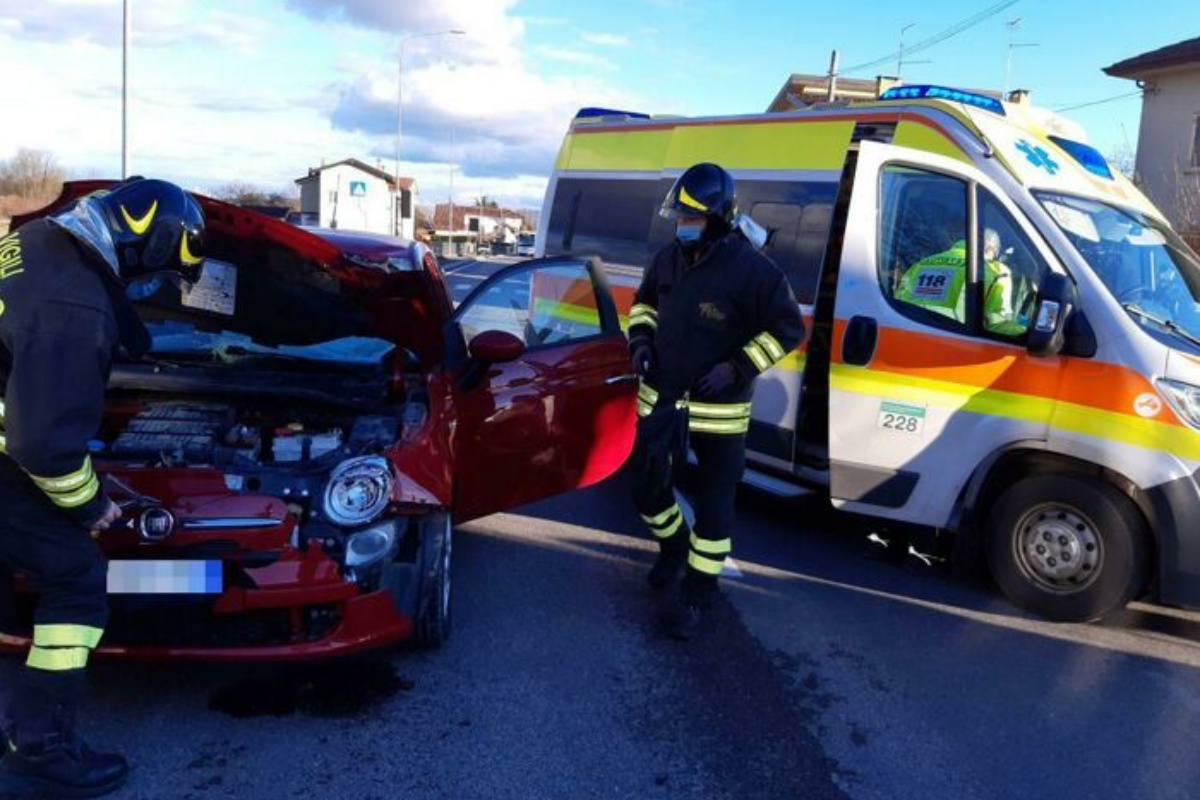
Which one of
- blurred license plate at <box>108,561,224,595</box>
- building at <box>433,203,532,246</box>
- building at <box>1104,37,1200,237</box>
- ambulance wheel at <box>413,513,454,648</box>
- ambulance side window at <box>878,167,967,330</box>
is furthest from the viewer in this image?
building at <box>433,203,532,246</box>

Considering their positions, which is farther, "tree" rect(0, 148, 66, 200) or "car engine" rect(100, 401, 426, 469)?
"tree" rect(0, 148, 66, 200)

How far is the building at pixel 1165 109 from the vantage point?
70.5 feet

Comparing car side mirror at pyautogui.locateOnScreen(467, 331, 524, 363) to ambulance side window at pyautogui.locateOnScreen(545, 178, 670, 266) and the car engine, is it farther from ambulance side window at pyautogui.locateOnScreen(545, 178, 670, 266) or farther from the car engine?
ambulance side window at pyautogui.locateOnScreen(545, 178, 670, 266)

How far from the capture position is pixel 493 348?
168 inches

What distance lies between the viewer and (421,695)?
3623 mm

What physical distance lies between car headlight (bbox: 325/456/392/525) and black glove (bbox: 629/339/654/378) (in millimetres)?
1393

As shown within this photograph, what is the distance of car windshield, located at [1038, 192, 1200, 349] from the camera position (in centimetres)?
463

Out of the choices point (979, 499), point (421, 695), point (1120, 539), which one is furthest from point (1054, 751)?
point (421, 695)

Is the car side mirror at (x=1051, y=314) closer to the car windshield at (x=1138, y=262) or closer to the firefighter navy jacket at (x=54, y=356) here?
the car windshield at (x=1138, y=262)

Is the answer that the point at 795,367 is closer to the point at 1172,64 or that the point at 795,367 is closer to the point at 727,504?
the point at 727,504

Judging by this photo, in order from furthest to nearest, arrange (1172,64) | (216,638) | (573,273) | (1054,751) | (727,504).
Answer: (1172,64) → (573,273) → (727,504) → (1054,751) → (216,638)

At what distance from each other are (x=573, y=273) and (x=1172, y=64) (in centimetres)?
2167

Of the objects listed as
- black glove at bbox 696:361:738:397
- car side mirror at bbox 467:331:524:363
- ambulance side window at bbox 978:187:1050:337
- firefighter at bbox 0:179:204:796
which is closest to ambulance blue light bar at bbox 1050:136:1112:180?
ambulance side window at bbox 978:187:1050:337

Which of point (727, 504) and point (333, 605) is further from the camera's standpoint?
point (727, 504)
